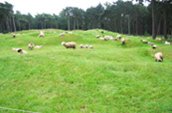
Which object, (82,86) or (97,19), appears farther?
(97,19)

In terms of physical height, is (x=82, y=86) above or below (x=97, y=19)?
below

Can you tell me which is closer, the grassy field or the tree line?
the grassy field

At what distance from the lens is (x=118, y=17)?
69.6m

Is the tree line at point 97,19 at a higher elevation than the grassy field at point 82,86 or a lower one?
higher

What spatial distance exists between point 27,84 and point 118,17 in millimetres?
61715

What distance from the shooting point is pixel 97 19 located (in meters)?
74.6

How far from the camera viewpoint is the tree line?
6274cm

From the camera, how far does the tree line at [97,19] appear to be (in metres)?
62.7

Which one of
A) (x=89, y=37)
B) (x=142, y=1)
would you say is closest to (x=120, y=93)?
(x=89, y=37)

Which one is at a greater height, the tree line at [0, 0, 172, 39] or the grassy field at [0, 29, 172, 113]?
the tree line at [0, 0, 172, 39]

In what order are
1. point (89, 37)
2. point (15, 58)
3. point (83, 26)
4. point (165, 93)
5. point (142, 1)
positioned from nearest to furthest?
point (165, 93) → point (15, 58) → point (89, 37) → point (142, 1) → point (83, 26)

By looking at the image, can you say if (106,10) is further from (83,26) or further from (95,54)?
(95,54)

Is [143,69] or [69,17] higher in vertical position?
[69,17]

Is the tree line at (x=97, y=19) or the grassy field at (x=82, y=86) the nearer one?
the grassy field at (x=82, y=86)
